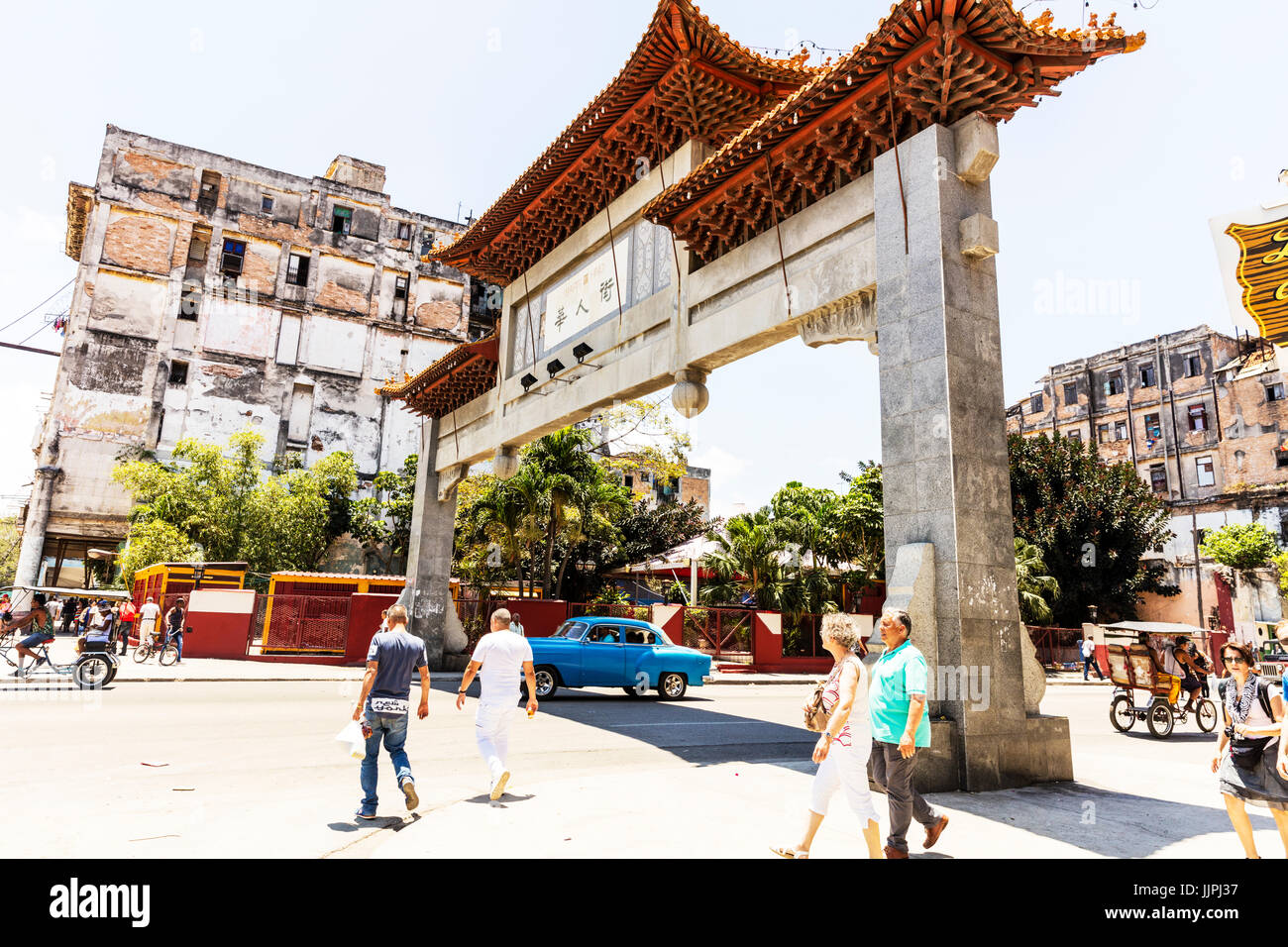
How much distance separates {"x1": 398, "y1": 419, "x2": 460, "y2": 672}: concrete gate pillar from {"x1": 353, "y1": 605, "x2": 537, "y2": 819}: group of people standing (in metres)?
13.4

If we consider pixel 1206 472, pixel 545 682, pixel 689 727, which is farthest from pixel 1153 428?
pixel 689 727

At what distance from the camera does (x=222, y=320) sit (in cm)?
4053

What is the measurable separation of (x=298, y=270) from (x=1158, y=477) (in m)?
54.5

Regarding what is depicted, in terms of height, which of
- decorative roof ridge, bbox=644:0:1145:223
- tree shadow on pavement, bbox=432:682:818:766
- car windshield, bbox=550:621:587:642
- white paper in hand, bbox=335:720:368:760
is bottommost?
tree shadow on pavement, bbox=432:682:818:766

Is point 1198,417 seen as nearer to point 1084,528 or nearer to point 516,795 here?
point 1084,528

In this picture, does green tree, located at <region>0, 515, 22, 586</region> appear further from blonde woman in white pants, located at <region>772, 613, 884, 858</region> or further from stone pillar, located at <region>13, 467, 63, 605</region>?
blonde woman in white pants, located at <region>772, 613, 884, 858</region>

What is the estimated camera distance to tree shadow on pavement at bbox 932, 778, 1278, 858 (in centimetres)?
550

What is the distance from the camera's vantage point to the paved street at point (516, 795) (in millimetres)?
5094

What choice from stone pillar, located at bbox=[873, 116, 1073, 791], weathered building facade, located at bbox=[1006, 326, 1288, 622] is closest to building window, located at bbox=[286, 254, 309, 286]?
stone pillar, located at bbox=[873, 116, 1073, 791]

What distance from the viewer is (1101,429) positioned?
5288 centimetres

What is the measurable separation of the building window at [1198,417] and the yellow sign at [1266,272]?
42390 millimetres

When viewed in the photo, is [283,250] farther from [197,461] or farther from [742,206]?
[742,206]

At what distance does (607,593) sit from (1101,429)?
39.8m

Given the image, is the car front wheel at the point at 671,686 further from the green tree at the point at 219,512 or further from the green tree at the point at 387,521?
the green tree at the point at 387,521
